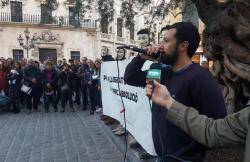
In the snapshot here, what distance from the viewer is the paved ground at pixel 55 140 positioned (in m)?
6.36

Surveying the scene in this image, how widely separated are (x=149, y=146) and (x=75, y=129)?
4164 mm

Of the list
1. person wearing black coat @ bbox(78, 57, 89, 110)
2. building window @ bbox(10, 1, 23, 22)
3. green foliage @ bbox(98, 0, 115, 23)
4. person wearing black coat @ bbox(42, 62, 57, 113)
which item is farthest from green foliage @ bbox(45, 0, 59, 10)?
building window @ bbox(10, 1, 23, 22)

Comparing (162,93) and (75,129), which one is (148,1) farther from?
(162,93)

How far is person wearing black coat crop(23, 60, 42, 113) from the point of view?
12.6 meters

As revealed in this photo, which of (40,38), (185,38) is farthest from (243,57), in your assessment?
(40,38)

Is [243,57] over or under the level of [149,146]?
over

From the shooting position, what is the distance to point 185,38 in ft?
8.75

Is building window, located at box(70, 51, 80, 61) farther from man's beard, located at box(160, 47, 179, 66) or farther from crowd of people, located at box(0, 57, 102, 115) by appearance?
man's beard, located at box(160, 47, 179, 66)

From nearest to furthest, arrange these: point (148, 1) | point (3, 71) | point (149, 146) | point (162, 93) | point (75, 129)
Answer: point (162, 93)
point (149, 146)
point (75, 129)
point (148, 1)
point (3, 71)

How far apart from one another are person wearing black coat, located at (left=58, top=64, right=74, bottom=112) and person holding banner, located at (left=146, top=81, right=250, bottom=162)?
36.1 feet

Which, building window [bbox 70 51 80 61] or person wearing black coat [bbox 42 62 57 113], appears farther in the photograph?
building window [bbox 70 51 80 61]

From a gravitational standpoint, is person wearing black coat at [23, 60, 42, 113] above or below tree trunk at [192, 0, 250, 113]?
below

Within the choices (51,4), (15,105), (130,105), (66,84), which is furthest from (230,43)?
(15,105)

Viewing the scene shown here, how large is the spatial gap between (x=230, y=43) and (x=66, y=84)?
8.39 m
